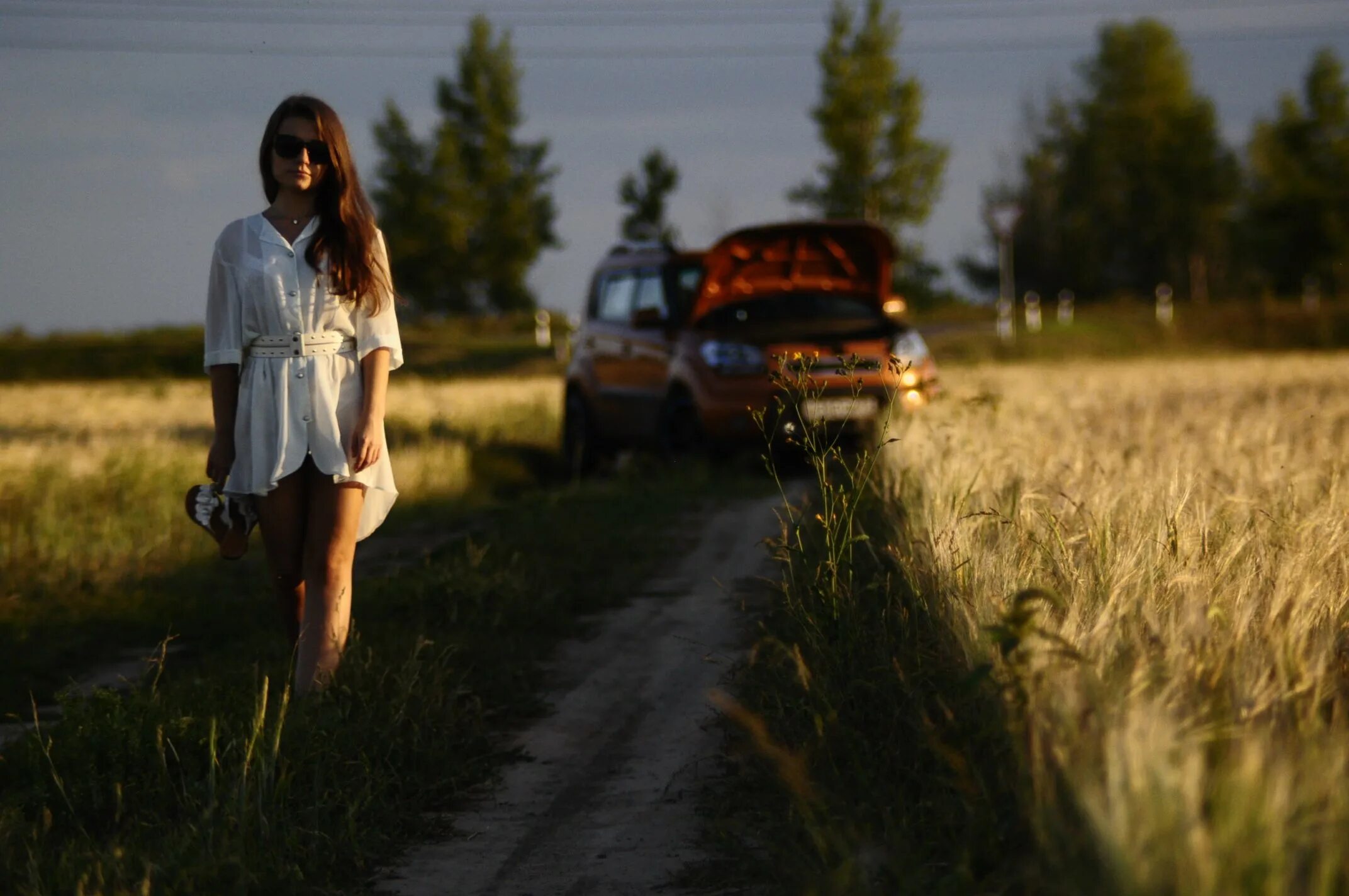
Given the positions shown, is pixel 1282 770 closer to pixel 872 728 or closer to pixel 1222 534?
pixel 872 728

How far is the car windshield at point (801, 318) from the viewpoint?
43.3 ft

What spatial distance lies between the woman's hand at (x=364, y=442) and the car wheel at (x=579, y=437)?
9764 millimetres

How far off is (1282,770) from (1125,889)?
0.98 feet

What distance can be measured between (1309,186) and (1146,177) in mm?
11343

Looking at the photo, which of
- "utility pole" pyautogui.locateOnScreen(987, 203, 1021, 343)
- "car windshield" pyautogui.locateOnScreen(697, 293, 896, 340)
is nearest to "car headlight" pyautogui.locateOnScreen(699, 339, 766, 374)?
"car windshield" pyautogui.locateOnScreen(697, 293, 896, 340)

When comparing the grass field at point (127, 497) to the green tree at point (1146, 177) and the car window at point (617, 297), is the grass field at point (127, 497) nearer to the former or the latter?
the car window at point (617, 297)

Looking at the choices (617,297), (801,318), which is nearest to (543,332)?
(617,297)

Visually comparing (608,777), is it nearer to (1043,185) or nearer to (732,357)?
(732,357)

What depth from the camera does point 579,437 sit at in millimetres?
15742

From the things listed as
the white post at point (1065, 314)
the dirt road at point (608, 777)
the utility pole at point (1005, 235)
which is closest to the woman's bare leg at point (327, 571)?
the dirt road at point (608, 777)

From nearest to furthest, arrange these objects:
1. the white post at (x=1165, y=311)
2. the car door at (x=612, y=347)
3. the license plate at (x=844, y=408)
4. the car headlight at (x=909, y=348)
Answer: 1. the license plate at (x=844, y=408)
2. the car headlight at (x=909, y=348)
3. the car door at (x=612, y=347)
4. the white post at (x=1165, y=311)

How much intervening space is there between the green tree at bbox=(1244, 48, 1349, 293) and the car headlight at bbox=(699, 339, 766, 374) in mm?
53370

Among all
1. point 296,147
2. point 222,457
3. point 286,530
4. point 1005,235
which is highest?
point 1005,235

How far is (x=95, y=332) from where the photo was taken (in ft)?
155
